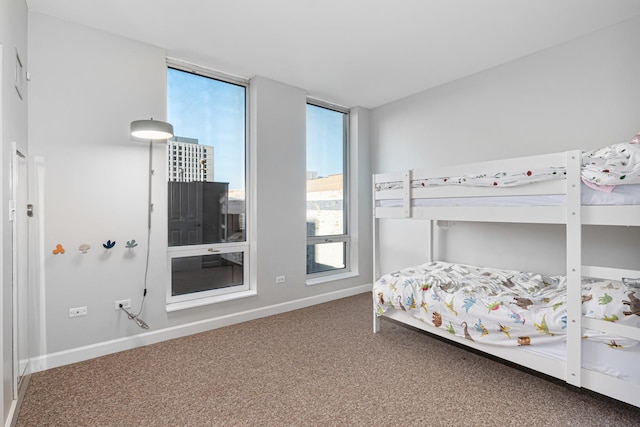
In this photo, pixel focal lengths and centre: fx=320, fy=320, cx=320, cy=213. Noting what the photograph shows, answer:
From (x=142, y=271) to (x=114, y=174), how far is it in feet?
2.84

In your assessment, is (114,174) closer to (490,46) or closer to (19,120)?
(19,120)

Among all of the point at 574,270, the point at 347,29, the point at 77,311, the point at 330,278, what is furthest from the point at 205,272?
the point at 574,270

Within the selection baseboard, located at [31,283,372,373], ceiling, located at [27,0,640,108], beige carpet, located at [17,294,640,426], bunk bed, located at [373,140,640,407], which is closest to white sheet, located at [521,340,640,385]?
bunk bed, located at [373,140,640,407]

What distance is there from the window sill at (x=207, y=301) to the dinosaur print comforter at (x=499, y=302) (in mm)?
1441

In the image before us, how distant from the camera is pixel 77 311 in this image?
2525 mm

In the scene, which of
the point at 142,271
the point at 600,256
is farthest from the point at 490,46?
the point at 142,271

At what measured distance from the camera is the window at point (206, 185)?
321cm

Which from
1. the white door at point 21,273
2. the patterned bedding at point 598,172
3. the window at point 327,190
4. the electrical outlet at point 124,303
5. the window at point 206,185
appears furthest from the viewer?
the window at point 327,190

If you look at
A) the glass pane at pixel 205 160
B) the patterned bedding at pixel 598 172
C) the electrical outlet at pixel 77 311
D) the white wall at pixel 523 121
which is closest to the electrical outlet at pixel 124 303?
the electrical outlet at pixel 77 311

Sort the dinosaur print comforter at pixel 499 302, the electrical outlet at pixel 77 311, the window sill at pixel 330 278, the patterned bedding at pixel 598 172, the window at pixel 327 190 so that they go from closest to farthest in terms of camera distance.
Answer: the patterned bedding at pixel 598 172 < the dinosaur print comforter at pixel 499 302 < the electrical outlet at pixel 77 311 < the window sill at pixel 330 278 < the window at pixel 327 190

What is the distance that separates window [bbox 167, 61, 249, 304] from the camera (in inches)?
126

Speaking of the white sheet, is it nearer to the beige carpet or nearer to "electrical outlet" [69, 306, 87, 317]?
the beige carpet

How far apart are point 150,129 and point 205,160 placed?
2.80 ft

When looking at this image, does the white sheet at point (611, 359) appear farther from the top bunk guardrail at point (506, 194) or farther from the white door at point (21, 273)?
the white door at point (21, 273)
